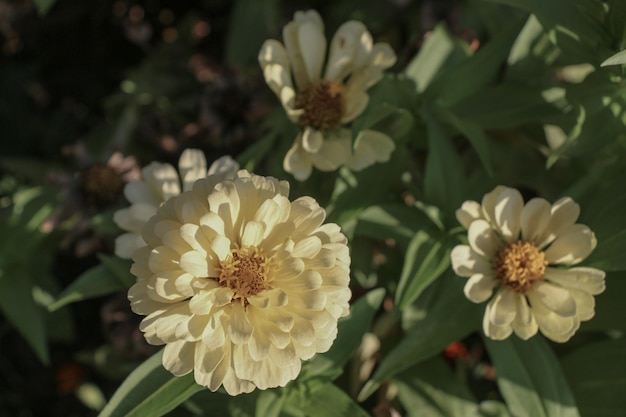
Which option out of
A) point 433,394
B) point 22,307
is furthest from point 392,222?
point 22,307

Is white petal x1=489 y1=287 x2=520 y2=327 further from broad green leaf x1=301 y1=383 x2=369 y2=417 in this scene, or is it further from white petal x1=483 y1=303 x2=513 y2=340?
broad green leaf x1=301 y1=383 x2=369 y2=417

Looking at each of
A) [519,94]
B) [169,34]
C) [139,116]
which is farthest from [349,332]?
[169,34]

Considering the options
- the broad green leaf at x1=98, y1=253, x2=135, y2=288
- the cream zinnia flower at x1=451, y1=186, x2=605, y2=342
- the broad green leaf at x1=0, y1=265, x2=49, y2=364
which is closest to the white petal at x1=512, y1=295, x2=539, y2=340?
the cream zinnia flower at x1=451, y1=186, x2=605, y2=342

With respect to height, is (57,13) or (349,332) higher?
(57,13)

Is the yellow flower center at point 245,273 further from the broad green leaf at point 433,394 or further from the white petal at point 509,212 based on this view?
the broad green leaf at point 433,394

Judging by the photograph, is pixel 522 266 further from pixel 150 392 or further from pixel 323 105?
pixel 150 392

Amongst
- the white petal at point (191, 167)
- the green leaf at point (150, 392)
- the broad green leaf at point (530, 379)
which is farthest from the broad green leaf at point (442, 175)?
the green leaf at point (150, 392)

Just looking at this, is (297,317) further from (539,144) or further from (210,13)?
(210,13)

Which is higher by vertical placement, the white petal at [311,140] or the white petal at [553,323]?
the white petal at [311,140]
